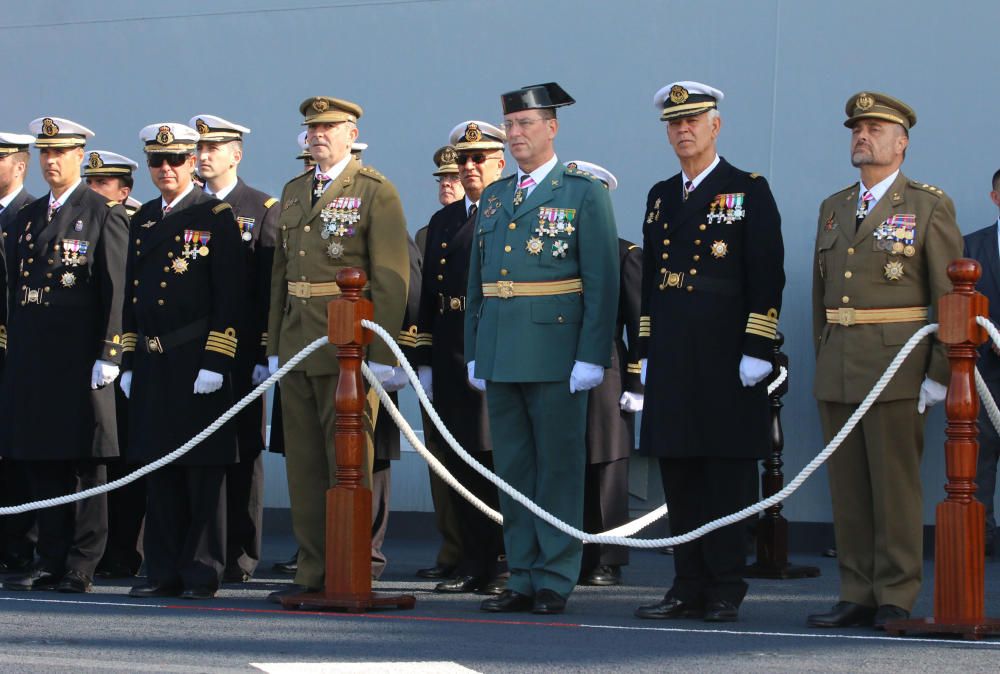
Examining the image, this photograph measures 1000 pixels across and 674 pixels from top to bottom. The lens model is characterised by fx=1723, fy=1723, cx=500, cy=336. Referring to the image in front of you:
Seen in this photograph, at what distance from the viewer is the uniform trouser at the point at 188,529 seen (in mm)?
6469

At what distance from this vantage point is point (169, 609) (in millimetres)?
5965

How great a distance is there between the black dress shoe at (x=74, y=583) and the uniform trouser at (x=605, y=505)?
2.04m

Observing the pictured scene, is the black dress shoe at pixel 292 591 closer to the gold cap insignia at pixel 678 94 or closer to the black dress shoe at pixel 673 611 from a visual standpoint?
the black dress shoe at pixel 673 611

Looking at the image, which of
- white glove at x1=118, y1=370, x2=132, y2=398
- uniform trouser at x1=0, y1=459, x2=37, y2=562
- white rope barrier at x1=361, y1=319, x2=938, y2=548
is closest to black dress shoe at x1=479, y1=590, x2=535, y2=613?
white rope barrier at x1=361, y1=319, x2=938, y2=548

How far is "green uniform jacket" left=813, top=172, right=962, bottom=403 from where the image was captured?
548cm

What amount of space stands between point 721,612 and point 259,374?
232cm

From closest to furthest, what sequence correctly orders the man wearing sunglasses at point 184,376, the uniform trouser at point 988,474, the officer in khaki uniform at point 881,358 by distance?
the officer in khaki uniform at point 881,358 → the man wearing sunglasses at point 184,376 → the uniform trouser at point 988,474

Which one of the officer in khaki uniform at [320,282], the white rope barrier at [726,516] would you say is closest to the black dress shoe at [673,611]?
the white rope barrier at [726,516]

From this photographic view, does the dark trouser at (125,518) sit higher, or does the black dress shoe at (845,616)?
the dark trouser at (125,518)

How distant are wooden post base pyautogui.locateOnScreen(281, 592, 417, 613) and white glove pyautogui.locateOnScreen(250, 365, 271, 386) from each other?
1251mm

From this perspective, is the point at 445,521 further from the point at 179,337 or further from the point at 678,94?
the point at 678,94

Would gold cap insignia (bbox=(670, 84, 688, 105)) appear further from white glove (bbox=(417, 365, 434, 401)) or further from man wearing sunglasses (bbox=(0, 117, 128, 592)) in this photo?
man wearing sunglasses (bbox=(0, 117, 128, 592))

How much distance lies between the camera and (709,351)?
5723 mm

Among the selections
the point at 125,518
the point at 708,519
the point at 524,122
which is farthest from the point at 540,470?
the point at 125,518
